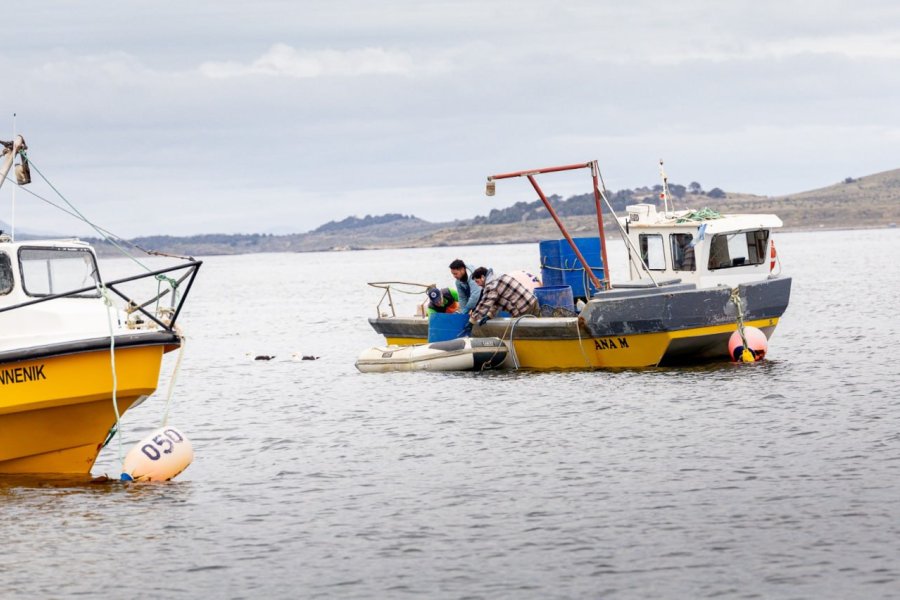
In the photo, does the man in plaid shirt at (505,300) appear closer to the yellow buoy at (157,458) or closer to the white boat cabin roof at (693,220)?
the white boat cabin roof at (693,220)

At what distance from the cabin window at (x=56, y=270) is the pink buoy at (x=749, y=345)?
11522 mm

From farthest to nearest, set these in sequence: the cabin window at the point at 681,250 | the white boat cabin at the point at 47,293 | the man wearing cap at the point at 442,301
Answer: the man wearing cap at the point at 442,301 < the cabin window at the point at 681,250 < the white boat cabin at the point at 47,293

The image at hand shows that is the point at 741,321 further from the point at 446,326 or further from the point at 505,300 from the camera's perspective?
the point at 446,326

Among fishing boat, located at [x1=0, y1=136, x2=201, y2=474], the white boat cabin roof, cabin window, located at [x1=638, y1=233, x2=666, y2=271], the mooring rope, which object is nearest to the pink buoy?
the mooring rope

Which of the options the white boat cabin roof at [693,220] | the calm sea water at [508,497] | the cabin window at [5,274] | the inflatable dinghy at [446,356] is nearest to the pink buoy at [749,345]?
the calm sea water at [508,497]

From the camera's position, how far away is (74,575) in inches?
436

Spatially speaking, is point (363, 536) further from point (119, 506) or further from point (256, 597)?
point (119, 506)

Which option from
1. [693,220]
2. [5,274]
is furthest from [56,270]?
[693,220]

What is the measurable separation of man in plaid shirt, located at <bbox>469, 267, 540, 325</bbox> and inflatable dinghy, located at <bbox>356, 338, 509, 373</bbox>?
1.90ft

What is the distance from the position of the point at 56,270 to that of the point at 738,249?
42.0 feet

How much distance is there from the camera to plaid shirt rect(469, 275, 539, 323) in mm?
24281

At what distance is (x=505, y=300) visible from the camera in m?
24.4

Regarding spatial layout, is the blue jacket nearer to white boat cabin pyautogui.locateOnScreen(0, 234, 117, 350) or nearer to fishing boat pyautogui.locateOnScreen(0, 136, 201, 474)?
white boat cabin pyautogui.locateOnScreen(0, 234, 117, 350)

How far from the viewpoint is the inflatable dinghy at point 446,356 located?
80.3ft
